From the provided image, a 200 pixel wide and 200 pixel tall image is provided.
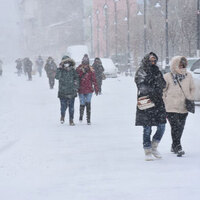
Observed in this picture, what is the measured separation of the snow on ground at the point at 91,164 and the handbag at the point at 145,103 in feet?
2.64

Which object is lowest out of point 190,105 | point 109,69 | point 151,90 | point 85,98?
point 109,69

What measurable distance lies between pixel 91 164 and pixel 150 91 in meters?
1.33

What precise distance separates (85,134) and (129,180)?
460 centimetres

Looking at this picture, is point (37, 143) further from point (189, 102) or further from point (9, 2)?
point (9, 2)

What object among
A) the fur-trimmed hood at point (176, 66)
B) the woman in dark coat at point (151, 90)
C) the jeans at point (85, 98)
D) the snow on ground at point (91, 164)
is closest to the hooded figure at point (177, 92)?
the fur-trimmed hood at point (176, 66)

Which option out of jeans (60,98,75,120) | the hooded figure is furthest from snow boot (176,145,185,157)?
jeans (60,98,75,120)

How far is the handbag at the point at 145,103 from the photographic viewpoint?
26.1 feet

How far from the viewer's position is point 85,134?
1152 cm

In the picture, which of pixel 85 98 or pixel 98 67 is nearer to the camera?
pixel 85 98

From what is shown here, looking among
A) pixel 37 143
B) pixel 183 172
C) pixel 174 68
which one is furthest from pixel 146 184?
pixel 37 143

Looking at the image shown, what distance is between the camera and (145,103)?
7.97 meters

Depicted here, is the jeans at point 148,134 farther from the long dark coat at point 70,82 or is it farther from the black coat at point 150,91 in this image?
the long dark coat at point 70,82

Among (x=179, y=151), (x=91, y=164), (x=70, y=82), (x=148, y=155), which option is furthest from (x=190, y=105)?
(x=70, y=82)

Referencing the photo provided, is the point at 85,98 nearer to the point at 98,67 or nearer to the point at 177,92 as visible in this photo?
the point at 177,92
